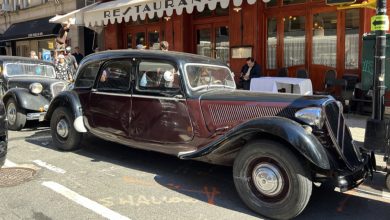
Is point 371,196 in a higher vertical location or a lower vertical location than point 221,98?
lower

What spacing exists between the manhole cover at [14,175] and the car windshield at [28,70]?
4576 mm

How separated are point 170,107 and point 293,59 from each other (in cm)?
689

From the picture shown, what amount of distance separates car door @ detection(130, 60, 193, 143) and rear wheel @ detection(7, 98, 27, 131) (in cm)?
395

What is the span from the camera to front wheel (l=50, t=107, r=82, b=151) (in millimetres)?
6784

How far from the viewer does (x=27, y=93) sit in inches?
352

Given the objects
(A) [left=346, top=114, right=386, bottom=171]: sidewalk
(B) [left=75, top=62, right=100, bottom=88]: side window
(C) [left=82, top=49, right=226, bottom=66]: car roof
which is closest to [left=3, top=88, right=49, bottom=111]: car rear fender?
(B) [left=75, top=62, right=100, bottom=88]: side window

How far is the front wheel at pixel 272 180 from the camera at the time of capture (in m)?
4.09

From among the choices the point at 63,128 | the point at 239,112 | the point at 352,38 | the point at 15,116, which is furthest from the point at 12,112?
the point at 352,38

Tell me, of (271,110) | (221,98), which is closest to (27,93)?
(221,98)

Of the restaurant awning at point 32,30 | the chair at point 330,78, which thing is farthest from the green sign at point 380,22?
the restaurant awning at point 32,30

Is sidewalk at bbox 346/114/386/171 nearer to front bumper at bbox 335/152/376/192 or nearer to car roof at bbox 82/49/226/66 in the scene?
front bumper at bbox 335/152/376/192

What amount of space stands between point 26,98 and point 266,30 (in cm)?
674

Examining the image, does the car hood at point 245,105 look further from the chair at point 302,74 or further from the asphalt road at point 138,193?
the chair at point 302,74

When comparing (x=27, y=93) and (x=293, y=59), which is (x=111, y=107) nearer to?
(x=27, y=93)
